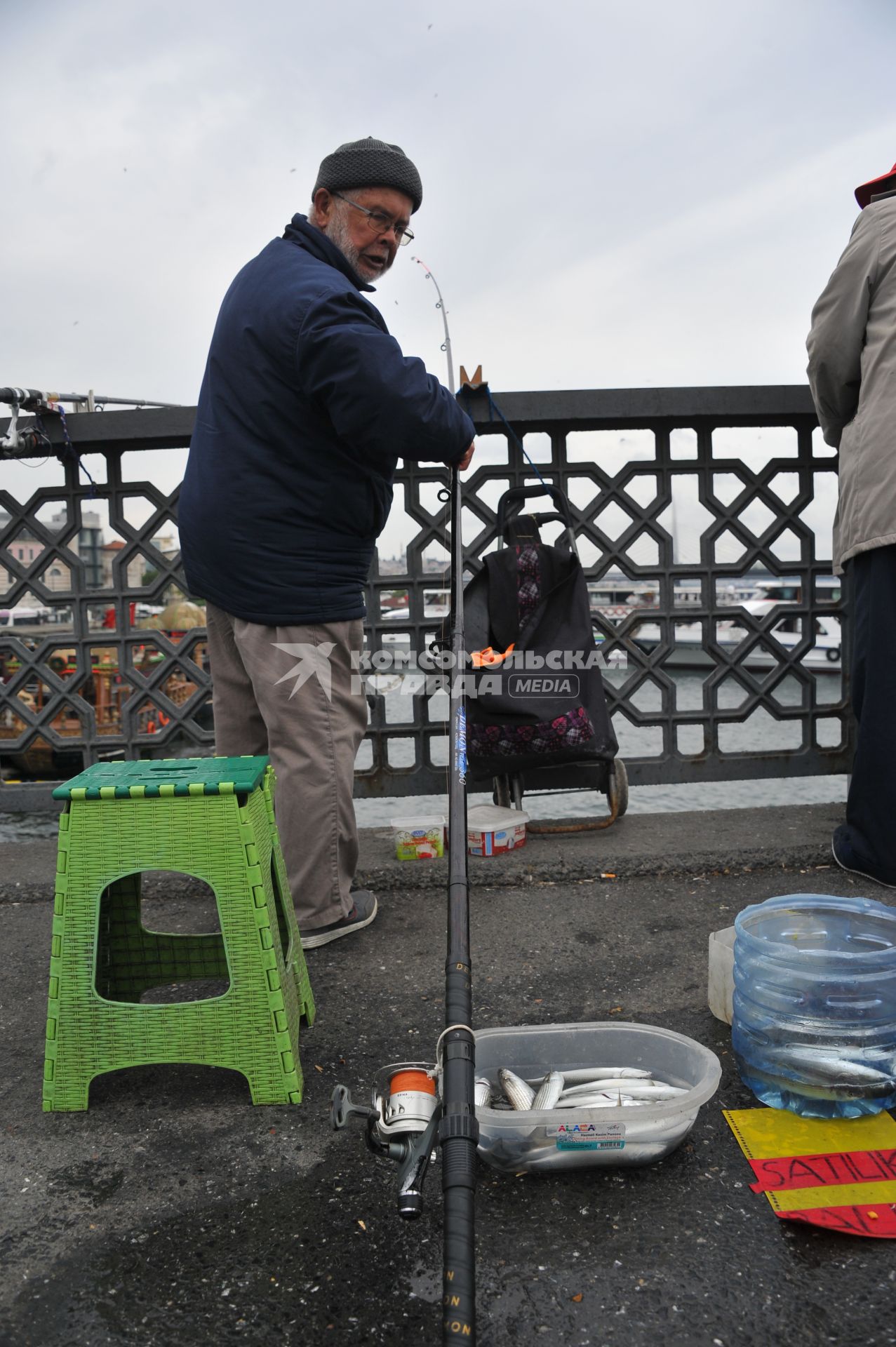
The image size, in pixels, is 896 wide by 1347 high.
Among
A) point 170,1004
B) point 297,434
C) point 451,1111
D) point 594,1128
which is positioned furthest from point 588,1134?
point 297,434

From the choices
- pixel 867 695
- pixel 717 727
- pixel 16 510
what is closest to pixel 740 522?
pixel 717 727

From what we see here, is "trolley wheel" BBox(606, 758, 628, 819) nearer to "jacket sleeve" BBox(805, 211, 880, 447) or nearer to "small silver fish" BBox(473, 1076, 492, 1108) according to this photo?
"jacket sleeve" BBox(805, 211, 880, 447)

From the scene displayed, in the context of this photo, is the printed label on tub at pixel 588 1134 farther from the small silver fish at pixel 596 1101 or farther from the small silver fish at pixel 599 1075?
the small silver fish at pixel 599 1075

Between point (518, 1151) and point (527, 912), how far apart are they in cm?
128

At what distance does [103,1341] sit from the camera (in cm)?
124

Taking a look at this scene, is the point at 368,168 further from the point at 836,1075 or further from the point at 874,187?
the point at 836,1075

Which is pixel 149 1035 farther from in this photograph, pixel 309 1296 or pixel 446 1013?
pixel 446 1013

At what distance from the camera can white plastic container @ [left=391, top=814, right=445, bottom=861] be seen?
3.29 meters

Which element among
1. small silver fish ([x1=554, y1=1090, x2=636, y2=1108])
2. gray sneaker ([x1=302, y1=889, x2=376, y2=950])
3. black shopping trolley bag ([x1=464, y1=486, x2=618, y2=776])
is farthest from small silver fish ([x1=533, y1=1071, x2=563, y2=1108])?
black shopping trolley bag ([x1=464, y1=486, x2=618, y2=776])

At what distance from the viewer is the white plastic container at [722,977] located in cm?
206

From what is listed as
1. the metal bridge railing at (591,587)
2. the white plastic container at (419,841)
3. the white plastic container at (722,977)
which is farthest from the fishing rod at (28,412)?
the white plastic container at (722,977)

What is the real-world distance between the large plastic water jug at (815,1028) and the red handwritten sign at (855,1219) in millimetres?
266

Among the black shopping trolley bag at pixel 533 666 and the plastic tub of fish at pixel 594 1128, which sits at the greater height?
the black shopping trolley bag at pixel 533 666

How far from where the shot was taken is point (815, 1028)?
69.9 inches
